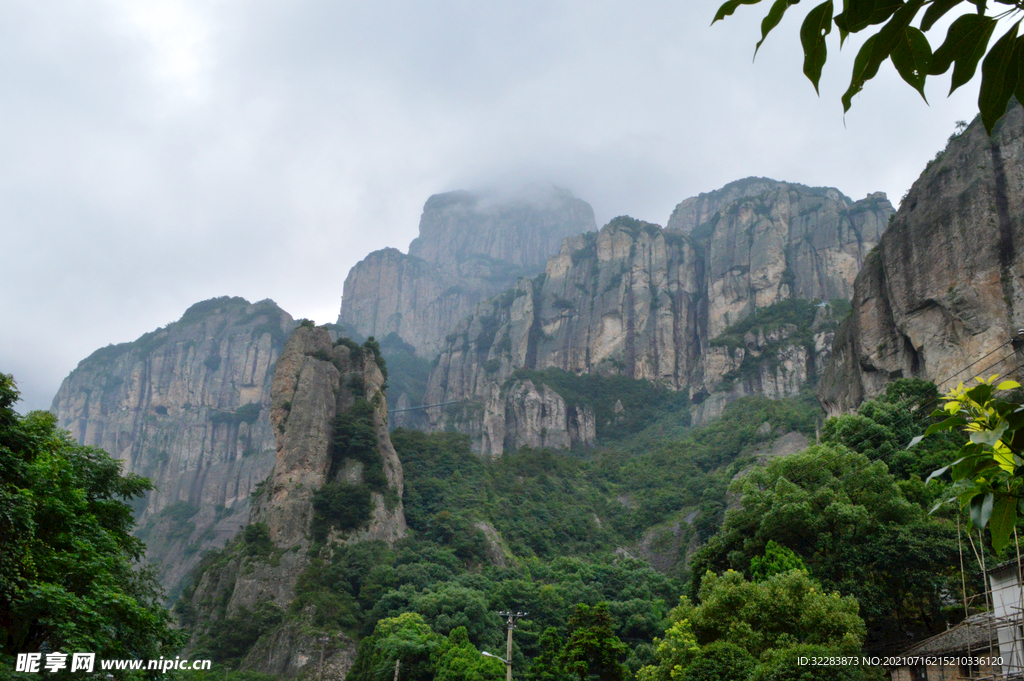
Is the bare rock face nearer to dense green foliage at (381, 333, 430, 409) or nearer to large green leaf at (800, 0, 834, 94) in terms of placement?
large green leaf at (800, 0, 834, 94)

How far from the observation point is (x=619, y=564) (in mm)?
53750

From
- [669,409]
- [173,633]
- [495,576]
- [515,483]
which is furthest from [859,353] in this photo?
[669,409]

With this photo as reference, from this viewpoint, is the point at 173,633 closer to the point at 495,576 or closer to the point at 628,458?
the point at 495,576

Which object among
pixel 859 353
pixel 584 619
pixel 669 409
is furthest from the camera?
pixel 669 409

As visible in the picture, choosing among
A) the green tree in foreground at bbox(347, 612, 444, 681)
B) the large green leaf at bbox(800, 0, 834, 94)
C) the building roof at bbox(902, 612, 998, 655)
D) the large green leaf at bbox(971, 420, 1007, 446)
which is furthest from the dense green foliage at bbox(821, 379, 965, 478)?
the large green leaf at bbox(800, 0, 834, 94)

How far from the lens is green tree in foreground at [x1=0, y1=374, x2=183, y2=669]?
37.9 feet

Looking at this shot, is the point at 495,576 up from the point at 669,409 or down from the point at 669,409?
down

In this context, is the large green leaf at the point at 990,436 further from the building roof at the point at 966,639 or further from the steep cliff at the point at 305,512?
the steep cliff at the point at 305,512

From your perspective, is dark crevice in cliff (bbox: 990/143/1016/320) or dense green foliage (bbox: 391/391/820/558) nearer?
dark crevice in cliff (bbox: 990/143/1016/320)

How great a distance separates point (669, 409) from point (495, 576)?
54448 millimetres

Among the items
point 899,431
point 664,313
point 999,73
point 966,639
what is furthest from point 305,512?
point 664,313

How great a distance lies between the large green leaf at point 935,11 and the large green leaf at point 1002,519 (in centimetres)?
156

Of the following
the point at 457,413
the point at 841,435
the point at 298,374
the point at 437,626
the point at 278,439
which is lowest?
the point at 437,626

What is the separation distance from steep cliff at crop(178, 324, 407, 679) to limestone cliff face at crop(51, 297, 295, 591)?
5338 cm
